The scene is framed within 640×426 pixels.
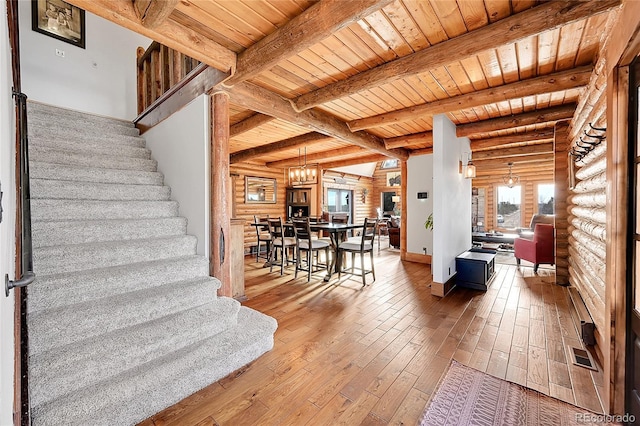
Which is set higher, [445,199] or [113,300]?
[445,199]

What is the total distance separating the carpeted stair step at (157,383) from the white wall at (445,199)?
2729 millimetres

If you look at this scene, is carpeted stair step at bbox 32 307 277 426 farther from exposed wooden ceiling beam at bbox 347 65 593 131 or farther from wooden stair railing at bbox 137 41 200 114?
exposed wooden ceiling beam at bbox 347 65 593 131

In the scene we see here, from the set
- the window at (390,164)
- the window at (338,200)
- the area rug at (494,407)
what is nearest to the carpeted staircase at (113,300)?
the area rug at (494,407)

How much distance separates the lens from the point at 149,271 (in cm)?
216

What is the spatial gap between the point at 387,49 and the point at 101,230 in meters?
3.01

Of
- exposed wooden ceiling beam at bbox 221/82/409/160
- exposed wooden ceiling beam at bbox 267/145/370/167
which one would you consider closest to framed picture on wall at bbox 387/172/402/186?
exposed wooden ceiling beam at bbox 267/145/370/167

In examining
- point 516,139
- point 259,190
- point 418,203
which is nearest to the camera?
point 516,139

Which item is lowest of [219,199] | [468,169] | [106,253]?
[106,253]

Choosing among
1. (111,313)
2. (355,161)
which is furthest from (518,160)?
(111,313)

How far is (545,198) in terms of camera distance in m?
9.53

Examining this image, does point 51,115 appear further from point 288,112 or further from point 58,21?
point 288,112

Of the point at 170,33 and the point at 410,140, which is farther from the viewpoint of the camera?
the point at 410,140

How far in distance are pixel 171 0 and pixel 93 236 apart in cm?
197

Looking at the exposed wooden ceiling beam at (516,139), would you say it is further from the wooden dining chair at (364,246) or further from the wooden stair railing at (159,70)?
the wooden stair railing at (159,70)
